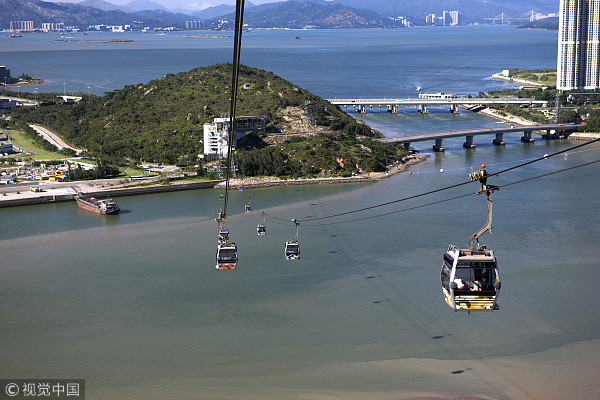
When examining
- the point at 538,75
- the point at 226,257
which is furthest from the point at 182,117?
the point at 538,75

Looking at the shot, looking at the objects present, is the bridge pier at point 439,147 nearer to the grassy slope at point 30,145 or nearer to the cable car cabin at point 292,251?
the grassy slope at point 30,145

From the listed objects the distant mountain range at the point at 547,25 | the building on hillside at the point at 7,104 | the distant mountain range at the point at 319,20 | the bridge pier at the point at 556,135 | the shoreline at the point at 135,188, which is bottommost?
the shoreline at the point at 135,188

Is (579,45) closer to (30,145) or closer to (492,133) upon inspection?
(492,133)

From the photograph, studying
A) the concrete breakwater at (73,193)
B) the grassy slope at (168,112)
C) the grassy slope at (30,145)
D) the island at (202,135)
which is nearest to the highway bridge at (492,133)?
the island at (202,135)

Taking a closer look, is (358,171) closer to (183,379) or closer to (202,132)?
(202,132)

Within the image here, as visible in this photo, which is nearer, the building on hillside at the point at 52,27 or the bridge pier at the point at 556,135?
the bridge pier at the point at 556,135

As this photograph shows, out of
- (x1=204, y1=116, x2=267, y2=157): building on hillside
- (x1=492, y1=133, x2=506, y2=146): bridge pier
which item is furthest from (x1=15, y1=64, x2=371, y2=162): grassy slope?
(x1=492, y1=133, x2=506, y2=146): bridge pier
